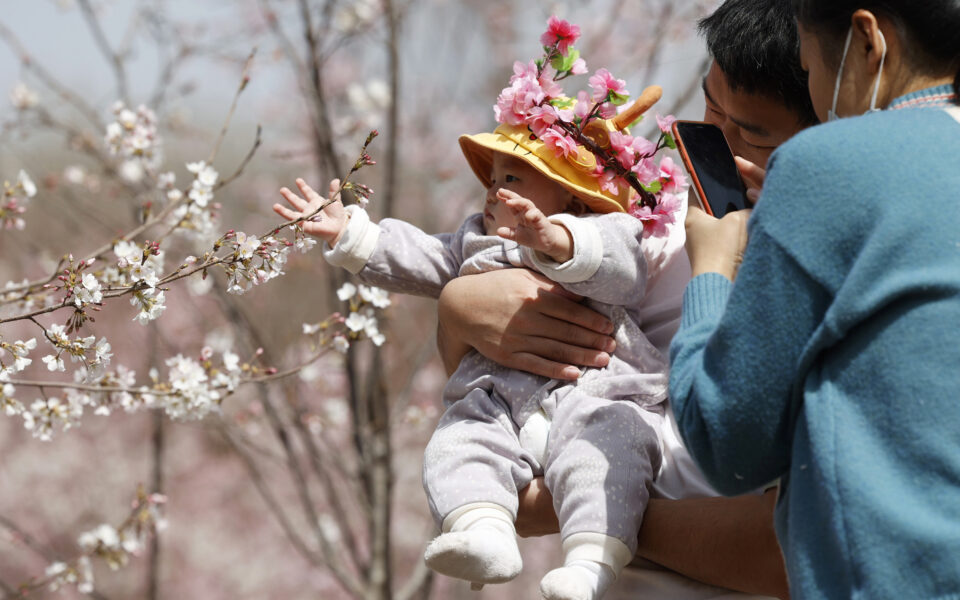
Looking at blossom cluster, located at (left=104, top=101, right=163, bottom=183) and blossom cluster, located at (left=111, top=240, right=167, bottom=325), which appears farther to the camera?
blossom cluster, located at (left=104, top=101, right=163, bottom=183)

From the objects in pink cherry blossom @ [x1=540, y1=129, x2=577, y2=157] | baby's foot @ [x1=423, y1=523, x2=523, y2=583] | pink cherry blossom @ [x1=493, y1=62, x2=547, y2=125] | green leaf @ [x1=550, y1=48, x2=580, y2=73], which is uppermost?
green leaf @ [x1=550, y1=48, x2=580, y2=73]

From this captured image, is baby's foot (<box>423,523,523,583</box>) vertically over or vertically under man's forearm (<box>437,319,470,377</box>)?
under

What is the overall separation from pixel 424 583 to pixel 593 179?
204 cm

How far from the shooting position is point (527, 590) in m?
6.93

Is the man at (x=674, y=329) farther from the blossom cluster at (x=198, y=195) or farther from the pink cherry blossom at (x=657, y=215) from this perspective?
the blossom cluster at (x=198, y=195)

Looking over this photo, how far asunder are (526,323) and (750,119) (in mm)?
540

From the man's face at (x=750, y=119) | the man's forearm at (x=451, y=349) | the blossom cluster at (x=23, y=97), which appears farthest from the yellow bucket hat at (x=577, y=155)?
the blossom cluster at (x=23, y=97)

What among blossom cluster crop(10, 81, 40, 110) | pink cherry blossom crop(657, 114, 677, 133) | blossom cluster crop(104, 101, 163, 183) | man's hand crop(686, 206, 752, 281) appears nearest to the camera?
man's hand crop(686, 206, 752, 281)

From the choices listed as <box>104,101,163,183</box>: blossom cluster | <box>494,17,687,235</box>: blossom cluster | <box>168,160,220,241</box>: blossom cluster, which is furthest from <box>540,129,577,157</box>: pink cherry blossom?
<box>104,101,163,183</box>: blossom cluster

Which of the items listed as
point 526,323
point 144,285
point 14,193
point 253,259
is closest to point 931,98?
point 526,323

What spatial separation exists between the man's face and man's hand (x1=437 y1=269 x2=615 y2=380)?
415mm

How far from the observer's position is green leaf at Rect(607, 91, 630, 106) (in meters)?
1.74

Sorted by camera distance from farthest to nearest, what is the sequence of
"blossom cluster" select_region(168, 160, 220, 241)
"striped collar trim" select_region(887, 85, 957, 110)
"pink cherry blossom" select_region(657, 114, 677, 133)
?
"blossom cluster" select_region(168, 160, 220, 241) → "pink cherry blossom" select_region(657, 114, 677, 133) → "striped collar trim" select_region(887, 85, 957, 110)

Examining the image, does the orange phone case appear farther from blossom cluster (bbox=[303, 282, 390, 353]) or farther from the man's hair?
blossom cluster (bbox=[303, 282, 390, 353])
